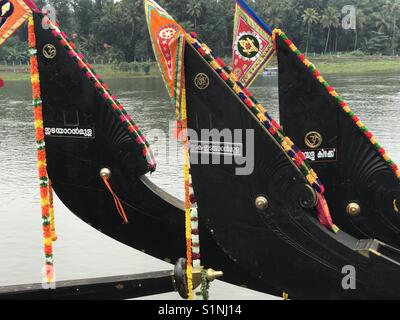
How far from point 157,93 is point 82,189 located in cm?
3141

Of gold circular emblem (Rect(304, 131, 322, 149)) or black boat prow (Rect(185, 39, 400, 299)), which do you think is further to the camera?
gold circular emblem (Rect(304, 131, 322, 149))

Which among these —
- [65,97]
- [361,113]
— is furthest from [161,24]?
[361,113]

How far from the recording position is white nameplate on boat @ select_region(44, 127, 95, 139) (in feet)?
21.2

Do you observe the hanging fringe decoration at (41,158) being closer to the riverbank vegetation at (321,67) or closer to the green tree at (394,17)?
the riverbank vegetation at (321,67)

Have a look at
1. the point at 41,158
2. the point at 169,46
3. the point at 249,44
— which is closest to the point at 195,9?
the point at 249,44

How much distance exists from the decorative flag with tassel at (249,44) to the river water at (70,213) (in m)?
2.53

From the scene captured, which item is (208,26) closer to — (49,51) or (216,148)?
(49,51)

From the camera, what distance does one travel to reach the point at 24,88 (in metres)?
43.6

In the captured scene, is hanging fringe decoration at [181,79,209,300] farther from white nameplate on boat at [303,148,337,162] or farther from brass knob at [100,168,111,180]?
white nameplate on boat at [303,148,337,162]

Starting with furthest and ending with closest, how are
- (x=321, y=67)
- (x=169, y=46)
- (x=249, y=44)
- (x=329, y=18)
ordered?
(x=329, y=18) → (x=321, y=67) → (x=249, y=44) → (x=169, y=46)

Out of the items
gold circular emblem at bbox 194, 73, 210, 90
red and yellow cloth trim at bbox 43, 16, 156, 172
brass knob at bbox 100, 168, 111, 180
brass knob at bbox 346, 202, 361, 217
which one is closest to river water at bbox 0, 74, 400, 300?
brass knob at bbox 346, 202, 361, 217

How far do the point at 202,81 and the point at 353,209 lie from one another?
2.21 meters

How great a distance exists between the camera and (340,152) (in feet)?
22.3

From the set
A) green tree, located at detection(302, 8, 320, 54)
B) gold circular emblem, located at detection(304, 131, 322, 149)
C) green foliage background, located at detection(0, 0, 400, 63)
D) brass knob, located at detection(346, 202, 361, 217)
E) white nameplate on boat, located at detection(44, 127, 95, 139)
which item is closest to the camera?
white nameplate on boat, located at detection(44, 127, 95, 139)
